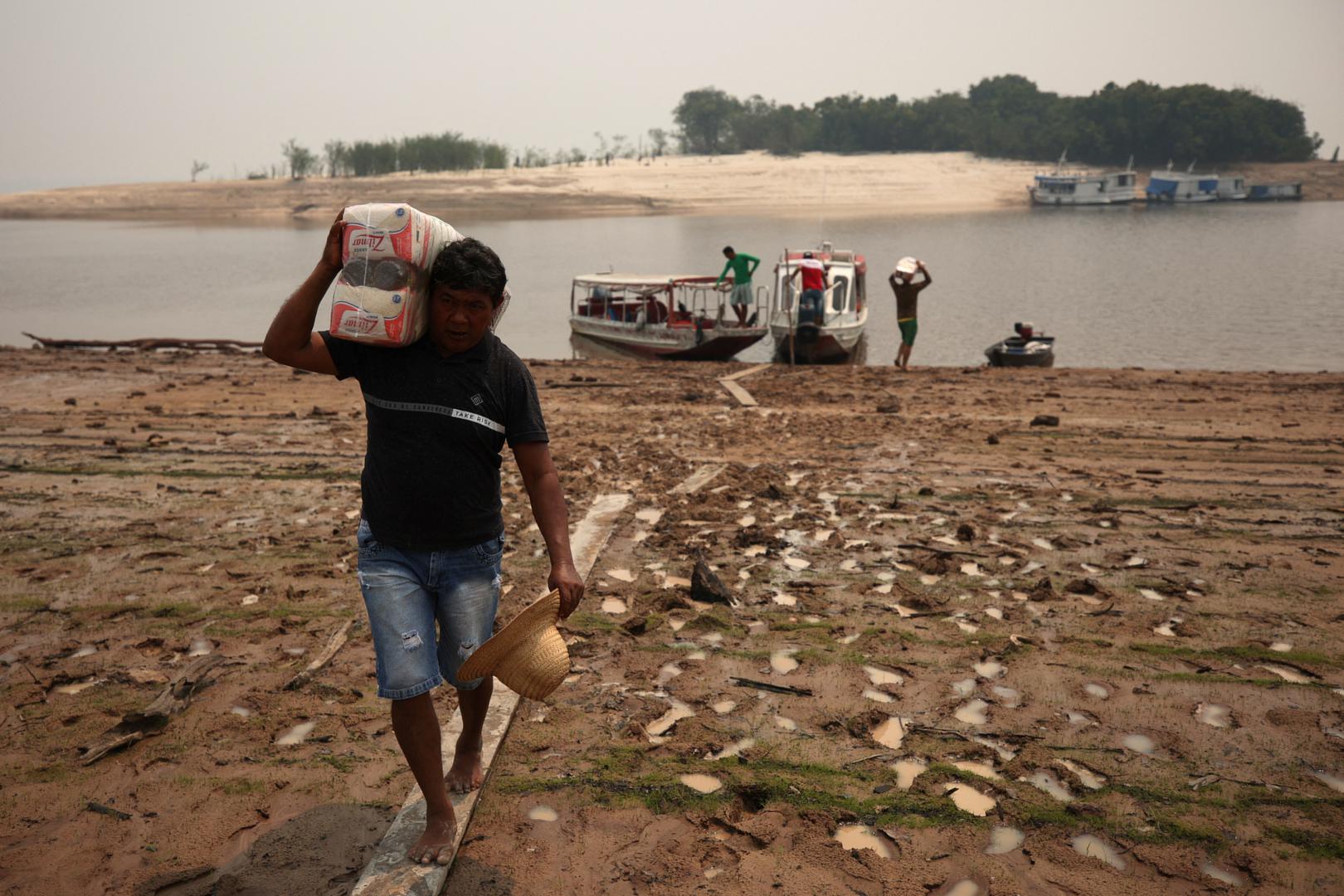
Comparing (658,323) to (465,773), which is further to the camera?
(658,323)

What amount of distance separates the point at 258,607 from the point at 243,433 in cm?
→ 450

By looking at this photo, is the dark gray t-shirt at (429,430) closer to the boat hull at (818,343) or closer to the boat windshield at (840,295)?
the boat hull at (818,343)

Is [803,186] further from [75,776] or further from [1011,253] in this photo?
[75,776]

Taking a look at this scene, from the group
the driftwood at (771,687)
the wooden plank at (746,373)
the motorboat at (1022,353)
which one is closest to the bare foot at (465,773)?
the driftwood at (771,687)

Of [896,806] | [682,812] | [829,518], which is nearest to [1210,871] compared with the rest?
[896,806]

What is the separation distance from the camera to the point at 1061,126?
99750 millimetres

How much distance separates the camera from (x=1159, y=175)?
83.7 metres

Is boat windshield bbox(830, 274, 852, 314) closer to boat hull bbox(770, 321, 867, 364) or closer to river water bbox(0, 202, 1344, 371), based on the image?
boat hull bbox(770, 321, 867, 364)

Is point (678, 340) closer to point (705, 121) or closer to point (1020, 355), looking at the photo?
point (1020, 355)

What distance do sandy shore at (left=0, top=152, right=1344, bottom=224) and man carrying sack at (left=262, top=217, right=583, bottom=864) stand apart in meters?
67.9

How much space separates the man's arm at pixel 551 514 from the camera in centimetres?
311

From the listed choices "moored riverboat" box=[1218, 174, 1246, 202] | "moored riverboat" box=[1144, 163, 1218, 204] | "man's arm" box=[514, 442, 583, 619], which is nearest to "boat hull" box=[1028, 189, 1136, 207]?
"moored riverboat" box=[1144, 163, 1218, 204]

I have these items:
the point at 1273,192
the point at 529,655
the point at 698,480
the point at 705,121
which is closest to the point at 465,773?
the point at 529,655

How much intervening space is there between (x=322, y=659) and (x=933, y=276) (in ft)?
112
